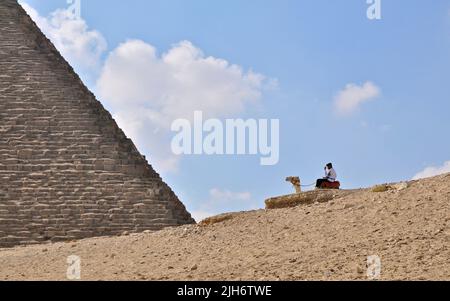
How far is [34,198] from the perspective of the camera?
2608 centimetres

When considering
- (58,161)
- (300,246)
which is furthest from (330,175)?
(58,161)

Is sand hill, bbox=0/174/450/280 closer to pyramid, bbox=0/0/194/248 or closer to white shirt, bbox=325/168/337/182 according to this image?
white shirt, bbox=325/168/337/182

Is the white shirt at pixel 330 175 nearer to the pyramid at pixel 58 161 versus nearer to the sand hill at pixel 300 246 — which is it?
the sand hill at pixel 300 246

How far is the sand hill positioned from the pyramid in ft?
31.5

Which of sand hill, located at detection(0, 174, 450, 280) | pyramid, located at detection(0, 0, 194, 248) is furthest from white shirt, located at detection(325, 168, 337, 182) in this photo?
pyramid, located at detection(0, 0, 194, 248)

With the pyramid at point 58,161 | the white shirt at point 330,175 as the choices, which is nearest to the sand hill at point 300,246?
the white shirt at point 330,175

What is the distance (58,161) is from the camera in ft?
91.6

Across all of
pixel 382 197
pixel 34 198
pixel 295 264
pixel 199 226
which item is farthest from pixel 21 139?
pixel 295 264

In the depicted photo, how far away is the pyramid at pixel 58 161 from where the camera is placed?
1000 inches

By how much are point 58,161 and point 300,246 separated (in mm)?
16952

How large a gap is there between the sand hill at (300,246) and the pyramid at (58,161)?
31.5ft
